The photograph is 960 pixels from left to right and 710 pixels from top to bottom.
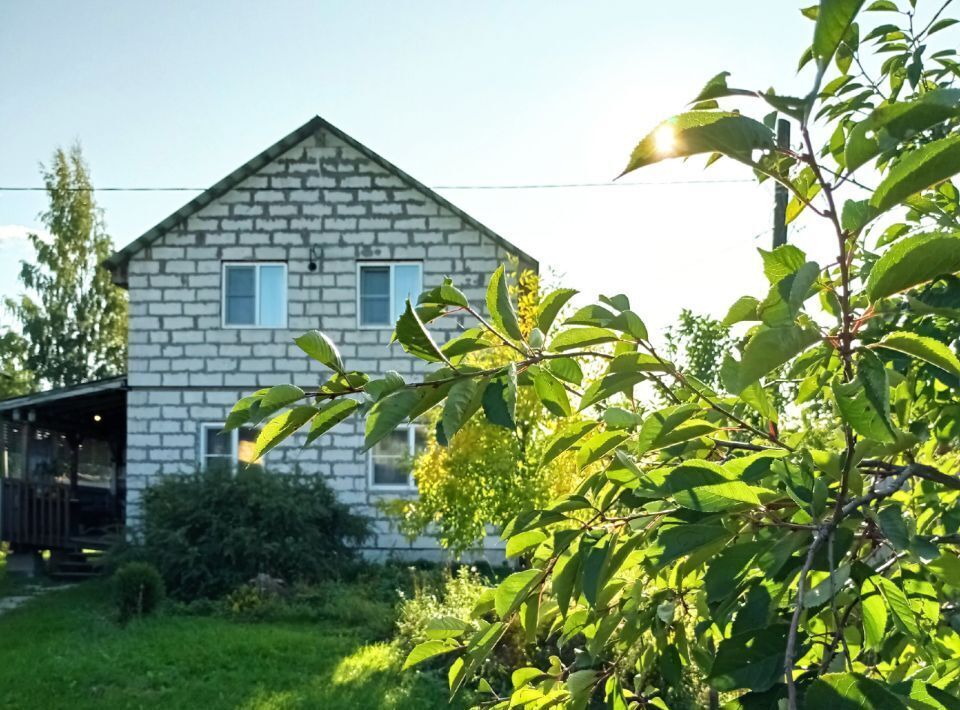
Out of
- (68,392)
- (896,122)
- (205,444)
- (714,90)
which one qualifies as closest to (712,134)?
(714,90)

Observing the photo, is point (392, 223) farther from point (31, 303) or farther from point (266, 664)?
point (31, 303)

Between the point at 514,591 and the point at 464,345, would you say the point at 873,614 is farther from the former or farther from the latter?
the point at 464,345

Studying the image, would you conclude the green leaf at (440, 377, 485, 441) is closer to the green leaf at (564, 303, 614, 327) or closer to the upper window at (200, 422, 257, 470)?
the green leaf at (564, 303, 614, 327)

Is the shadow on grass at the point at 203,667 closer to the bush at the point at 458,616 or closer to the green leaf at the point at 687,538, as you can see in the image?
the bush at the point at 458,616

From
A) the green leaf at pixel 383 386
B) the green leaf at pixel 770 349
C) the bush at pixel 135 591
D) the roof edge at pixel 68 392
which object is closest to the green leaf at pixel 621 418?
the green leaf at pixel 383 386

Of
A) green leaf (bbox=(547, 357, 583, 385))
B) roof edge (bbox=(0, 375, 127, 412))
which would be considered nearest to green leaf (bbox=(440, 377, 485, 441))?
green leaf (bbox=(547, 357, 583, 385))

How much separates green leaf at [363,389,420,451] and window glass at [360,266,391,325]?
49.5 feet

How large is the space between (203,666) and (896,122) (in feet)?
30.4

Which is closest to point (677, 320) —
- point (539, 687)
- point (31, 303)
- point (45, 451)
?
point (539, 687)

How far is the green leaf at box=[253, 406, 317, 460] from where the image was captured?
134cm

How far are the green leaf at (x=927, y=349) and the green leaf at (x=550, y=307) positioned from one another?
0.47 m

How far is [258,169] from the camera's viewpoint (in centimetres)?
1633

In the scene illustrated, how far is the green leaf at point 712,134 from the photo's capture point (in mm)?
1035

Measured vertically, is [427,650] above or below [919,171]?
below
